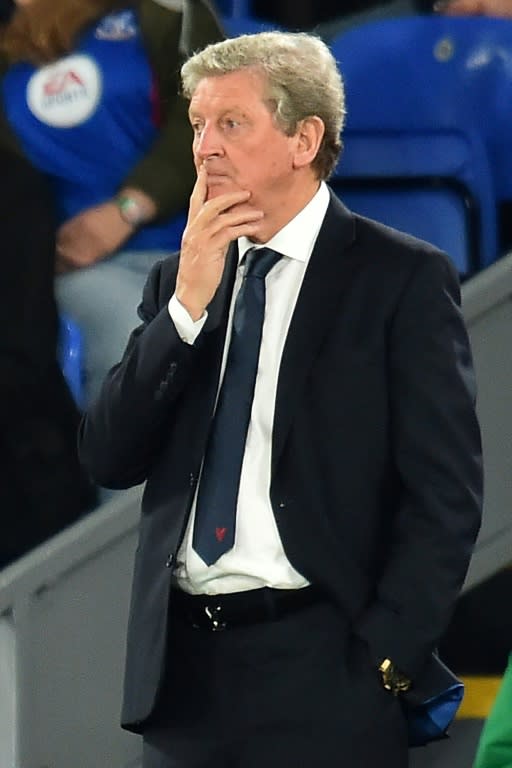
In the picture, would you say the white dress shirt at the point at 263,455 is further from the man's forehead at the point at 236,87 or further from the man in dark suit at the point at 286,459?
the man's forehead at the point at 236,87

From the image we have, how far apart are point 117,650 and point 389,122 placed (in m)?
1.33

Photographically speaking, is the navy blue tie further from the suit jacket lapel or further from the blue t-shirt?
the blue t-shirt

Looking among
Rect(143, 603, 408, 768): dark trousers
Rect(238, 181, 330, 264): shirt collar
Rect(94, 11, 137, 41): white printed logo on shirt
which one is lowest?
Rect(143, 603, 408, 768): dark trousers

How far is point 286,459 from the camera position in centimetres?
188

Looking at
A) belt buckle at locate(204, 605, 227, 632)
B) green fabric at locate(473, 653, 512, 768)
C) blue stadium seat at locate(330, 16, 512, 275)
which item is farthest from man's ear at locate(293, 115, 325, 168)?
blue stadium seat at locate(330, 16, 512, 275)

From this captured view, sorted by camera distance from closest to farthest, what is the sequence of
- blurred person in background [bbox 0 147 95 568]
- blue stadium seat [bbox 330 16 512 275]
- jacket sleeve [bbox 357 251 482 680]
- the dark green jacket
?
jacket sleeve [bbox 357 251 482 680], blue stadium seat [bbox 330 16 512 275], the dark green jacket, blurred person in background [bbox 0 147 95 568]

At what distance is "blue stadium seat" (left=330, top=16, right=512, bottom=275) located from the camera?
317 centimetres

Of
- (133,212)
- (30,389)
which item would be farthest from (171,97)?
(30,389)

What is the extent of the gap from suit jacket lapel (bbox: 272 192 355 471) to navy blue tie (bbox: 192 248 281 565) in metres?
0.05

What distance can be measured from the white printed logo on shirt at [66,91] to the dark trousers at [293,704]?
1837mm

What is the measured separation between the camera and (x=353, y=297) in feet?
6.36

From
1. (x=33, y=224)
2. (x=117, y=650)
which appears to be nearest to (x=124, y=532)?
(x=117, y=650)

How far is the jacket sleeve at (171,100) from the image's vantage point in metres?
3.35

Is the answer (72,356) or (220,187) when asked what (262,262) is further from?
(72,356)
